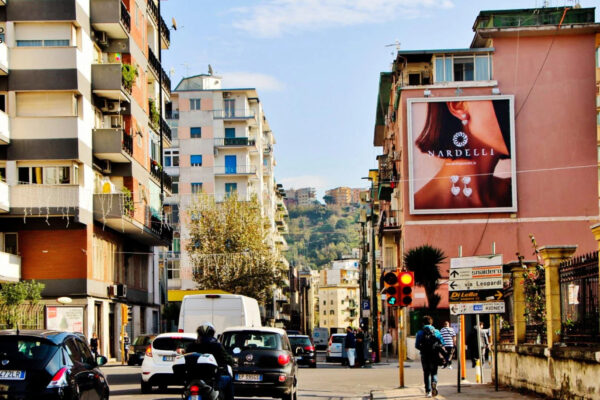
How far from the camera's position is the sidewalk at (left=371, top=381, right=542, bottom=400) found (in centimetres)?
1983

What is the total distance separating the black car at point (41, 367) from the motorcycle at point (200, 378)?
4.43 feet

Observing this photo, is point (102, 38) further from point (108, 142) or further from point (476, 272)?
point (476, 272)

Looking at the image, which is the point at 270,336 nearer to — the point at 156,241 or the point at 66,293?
the point at 66,293

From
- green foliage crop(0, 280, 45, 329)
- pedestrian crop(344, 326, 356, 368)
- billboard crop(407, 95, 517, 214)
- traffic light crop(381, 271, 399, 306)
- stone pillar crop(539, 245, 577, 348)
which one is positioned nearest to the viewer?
stone pillar crop(539, 245, 577, 348)

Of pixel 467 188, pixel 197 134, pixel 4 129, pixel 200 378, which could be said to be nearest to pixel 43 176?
pixel 4 129

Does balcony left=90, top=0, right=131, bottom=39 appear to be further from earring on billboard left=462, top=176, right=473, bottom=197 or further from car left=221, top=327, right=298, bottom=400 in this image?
car left=221, top=327, right=298, bottom=400

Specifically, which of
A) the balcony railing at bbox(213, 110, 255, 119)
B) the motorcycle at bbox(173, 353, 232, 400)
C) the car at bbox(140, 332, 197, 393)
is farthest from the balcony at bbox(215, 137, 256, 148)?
the motorcycle at bbox(173, 353, 232, 400)

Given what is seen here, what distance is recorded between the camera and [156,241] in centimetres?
5428

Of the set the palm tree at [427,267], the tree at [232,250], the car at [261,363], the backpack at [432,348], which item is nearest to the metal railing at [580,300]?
the backpack at [432,348]

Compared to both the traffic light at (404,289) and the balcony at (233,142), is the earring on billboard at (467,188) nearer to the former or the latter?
the traffic light at (404,289)

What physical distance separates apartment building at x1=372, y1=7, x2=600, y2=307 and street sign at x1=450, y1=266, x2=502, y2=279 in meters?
34.1

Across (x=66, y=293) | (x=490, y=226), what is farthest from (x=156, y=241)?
(x=490, y=226)

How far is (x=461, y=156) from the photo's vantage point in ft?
180

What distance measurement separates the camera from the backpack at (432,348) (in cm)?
2089
